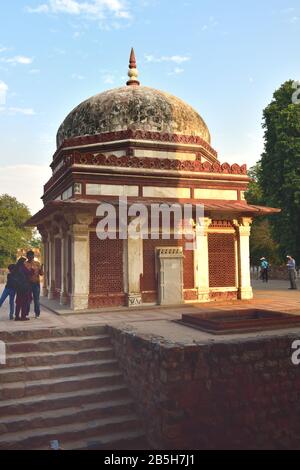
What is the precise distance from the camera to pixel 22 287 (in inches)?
373

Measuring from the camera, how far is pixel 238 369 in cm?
685

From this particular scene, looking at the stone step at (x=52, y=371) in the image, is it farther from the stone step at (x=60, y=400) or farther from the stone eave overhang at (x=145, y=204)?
the stone eave overhang at (x=145, y=204)

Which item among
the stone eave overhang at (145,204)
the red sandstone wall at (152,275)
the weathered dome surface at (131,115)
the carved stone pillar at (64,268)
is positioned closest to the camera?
the stone eave overhang at (145,204)

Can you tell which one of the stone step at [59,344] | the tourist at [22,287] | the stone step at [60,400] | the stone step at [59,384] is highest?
the tourist at [22,287]

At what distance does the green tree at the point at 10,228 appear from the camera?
43.1m

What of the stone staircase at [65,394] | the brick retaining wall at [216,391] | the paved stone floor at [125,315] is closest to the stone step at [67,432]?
the stone staircase at [65,394]

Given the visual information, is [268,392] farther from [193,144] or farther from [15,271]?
[193,144]

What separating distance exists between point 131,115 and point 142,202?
398 centimetres

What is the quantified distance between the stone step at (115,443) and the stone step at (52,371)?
135 cm

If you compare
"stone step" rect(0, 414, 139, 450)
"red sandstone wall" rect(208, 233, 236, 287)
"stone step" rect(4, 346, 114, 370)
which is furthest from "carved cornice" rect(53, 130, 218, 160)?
"stone step" rect(0, 414, 139, 450)

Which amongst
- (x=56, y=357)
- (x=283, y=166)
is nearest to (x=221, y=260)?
(x=56, y=357)

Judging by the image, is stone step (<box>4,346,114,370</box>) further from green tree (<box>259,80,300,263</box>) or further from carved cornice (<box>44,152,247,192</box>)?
green tree (<box>259,80,300,263</box>)

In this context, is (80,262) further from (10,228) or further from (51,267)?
(10,228)

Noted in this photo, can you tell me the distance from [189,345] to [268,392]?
5.95 ft
